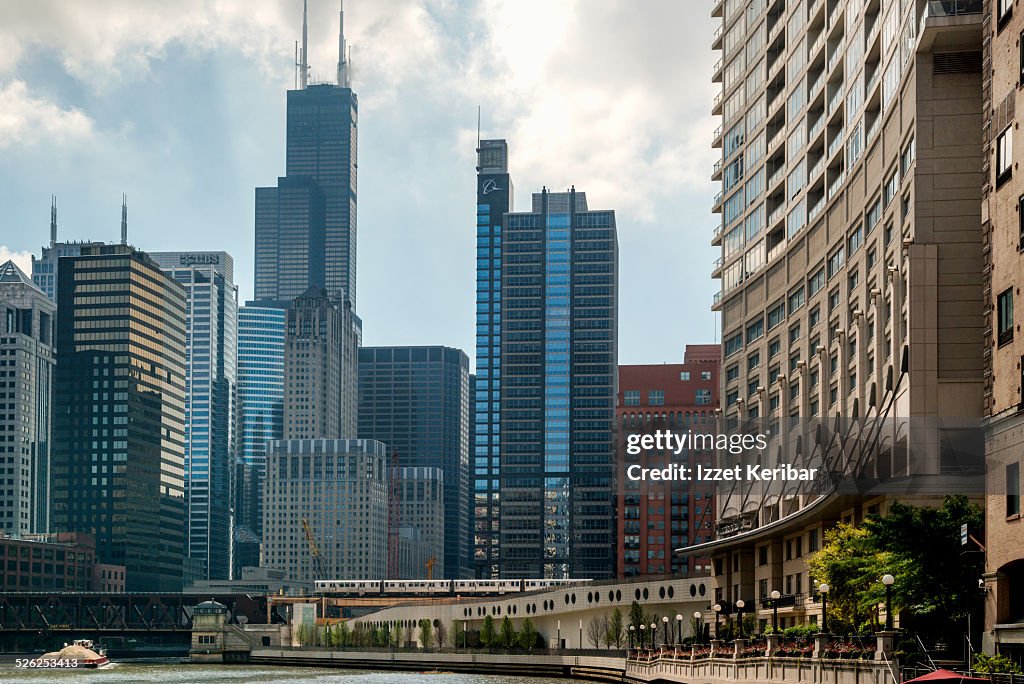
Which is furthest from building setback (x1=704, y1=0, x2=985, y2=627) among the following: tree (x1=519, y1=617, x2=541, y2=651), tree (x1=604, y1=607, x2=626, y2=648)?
tree (x1=519, y1=617, x2=541, y2=651)

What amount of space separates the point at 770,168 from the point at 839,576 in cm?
5467

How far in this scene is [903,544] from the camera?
69062mm

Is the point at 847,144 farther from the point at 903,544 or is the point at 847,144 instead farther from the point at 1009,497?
the point at 1009,497

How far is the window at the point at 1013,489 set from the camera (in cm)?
5738

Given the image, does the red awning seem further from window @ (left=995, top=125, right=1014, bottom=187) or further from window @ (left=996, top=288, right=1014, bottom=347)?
window @ (left=995, top=125, right=1014, bottom=187)

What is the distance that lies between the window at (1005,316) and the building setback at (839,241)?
2482cm

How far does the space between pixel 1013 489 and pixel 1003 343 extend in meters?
5.73

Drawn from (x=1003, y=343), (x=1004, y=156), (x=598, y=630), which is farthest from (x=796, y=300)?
(x=1003, y=343)

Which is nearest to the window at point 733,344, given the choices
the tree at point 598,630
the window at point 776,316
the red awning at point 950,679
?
the window at point 776,316

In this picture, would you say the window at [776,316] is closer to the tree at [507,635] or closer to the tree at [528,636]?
the tree at [528,636]

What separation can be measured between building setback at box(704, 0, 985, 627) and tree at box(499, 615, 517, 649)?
46268 mm

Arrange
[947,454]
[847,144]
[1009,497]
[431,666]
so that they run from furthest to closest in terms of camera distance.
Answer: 1. [431,666]
2. [847,144]
3. [947,454]
4. [1009,497]

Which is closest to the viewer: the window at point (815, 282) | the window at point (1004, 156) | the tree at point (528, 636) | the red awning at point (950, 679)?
the red awning at point (950, 679)

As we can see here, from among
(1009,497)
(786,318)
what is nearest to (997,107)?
(1009,497)
